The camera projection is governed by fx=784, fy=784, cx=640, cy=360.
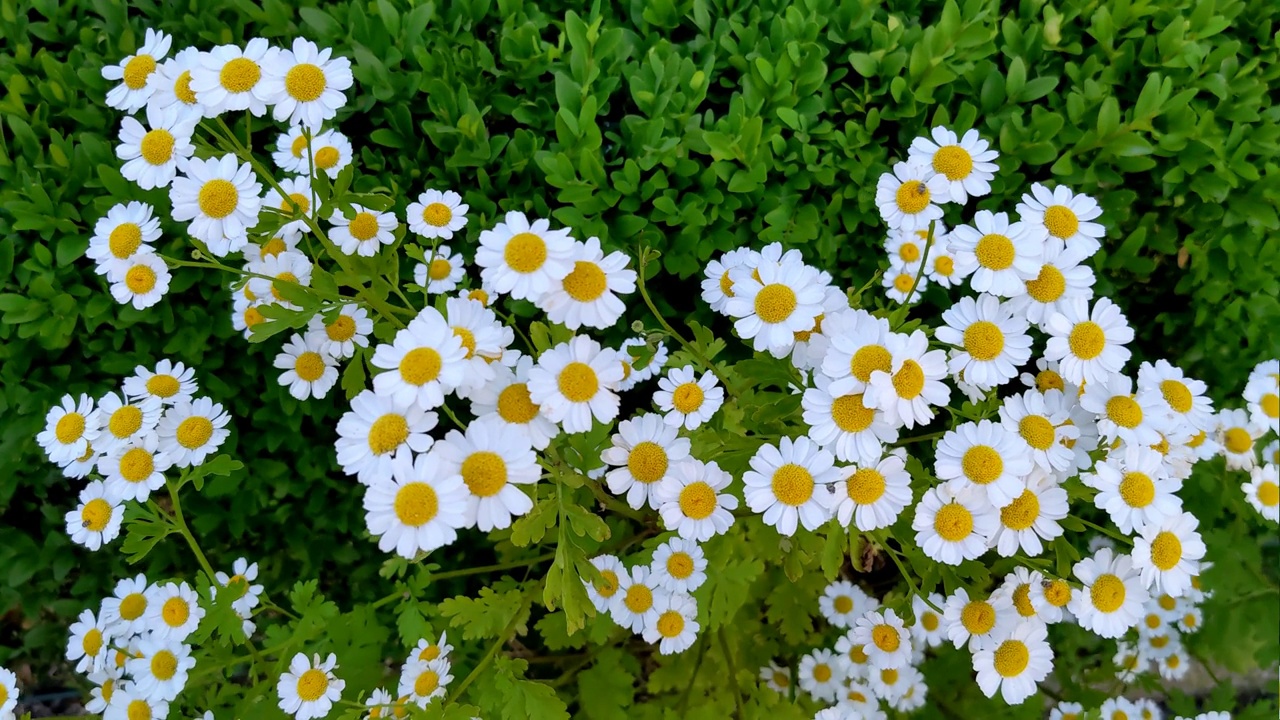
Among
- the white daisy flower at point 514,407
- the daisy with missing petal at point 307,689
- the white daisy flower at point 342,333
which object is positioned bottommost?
the daisy with missing petal at point 307,689

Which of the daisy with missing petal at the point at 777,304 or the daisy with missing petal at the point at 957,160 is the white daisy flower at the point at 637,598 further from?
the daisy with missing petal at the point at 957,160

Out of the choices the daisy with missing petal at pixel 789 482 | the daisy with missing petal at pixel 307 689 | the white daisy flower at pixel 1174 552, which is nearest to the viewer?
the daisy with missing petal at pixel 789 482

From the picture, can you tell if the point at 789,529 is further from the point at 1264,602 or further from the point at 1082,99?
the point at 1264,602

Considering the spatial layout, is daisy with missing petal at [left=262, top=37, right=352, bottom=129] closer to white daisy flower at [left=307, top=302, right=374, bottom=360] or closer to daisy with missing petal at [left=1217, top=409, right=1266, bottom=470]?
white daisy flower at [left=307, top=302, right=374, bottom=360]

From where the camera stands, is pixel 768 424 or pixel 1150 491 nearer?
pixel 1150 491

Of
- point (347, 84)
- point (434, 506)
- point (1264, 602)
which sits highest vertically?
point (347, 84)

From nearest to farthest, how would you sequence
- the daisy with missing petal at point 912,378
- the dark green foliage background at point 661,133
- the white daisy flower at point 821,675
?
the daisy with missing petal at point 912,378 < the dark green foliage background at point 661,133 < the white daisy flower at point 821,675

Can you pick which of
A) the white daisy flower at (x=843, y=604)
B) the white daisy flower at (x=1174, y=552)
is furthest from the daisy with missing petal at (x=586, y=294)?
the white daisy flower at (x=843, y=604)

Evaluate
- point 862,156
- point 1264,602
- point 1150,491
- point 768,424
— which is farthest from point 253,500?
point 1264,602

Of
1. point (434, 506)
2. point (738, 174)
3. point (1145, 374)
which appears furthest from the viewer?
point (738, 174)
